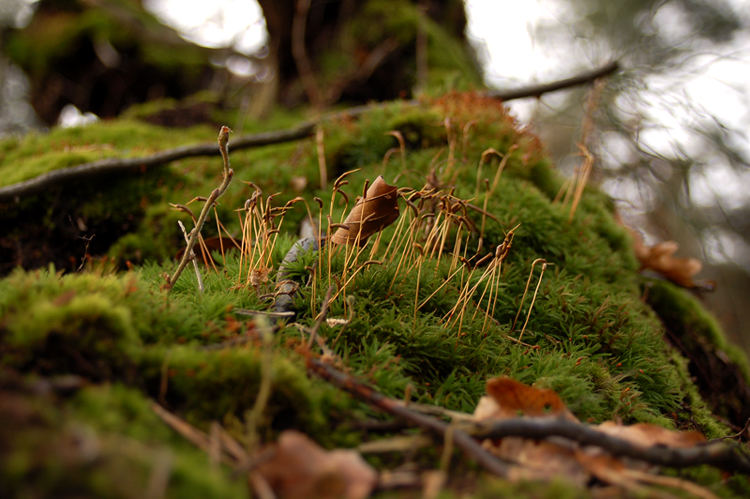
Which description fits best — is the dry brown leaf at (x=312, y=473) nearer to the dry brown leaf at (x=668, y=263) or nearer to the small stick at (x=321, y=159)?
the small stick at (x=321, y=159)

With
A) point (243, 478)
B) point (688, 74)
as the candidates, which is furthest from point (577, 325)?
point (688, 74)

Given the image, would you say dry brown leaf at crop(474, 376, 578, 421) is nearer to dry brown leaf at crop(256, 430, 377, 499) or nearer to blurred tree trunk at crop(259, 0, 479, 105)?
dry brown leaf at crop(256, 430, 377, 499)

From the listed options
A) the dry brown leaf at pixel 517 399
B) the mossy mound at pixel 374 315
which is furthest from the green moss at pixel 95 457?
the dry brown leaf at pixel 517 399

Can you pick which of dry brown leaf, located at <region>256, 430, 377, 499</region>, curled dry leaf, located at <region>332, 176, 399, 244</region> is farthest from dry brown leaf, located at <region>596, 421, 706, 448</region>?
curled dry leaf, located at <region>332, 176, 399, 244</region>

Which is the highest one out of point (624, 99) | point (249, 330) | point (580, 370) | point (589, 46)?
point (589, 46)

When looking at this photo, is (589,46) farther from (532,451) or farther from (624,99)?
(532,451)

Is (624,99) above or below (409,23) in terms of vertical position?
below
